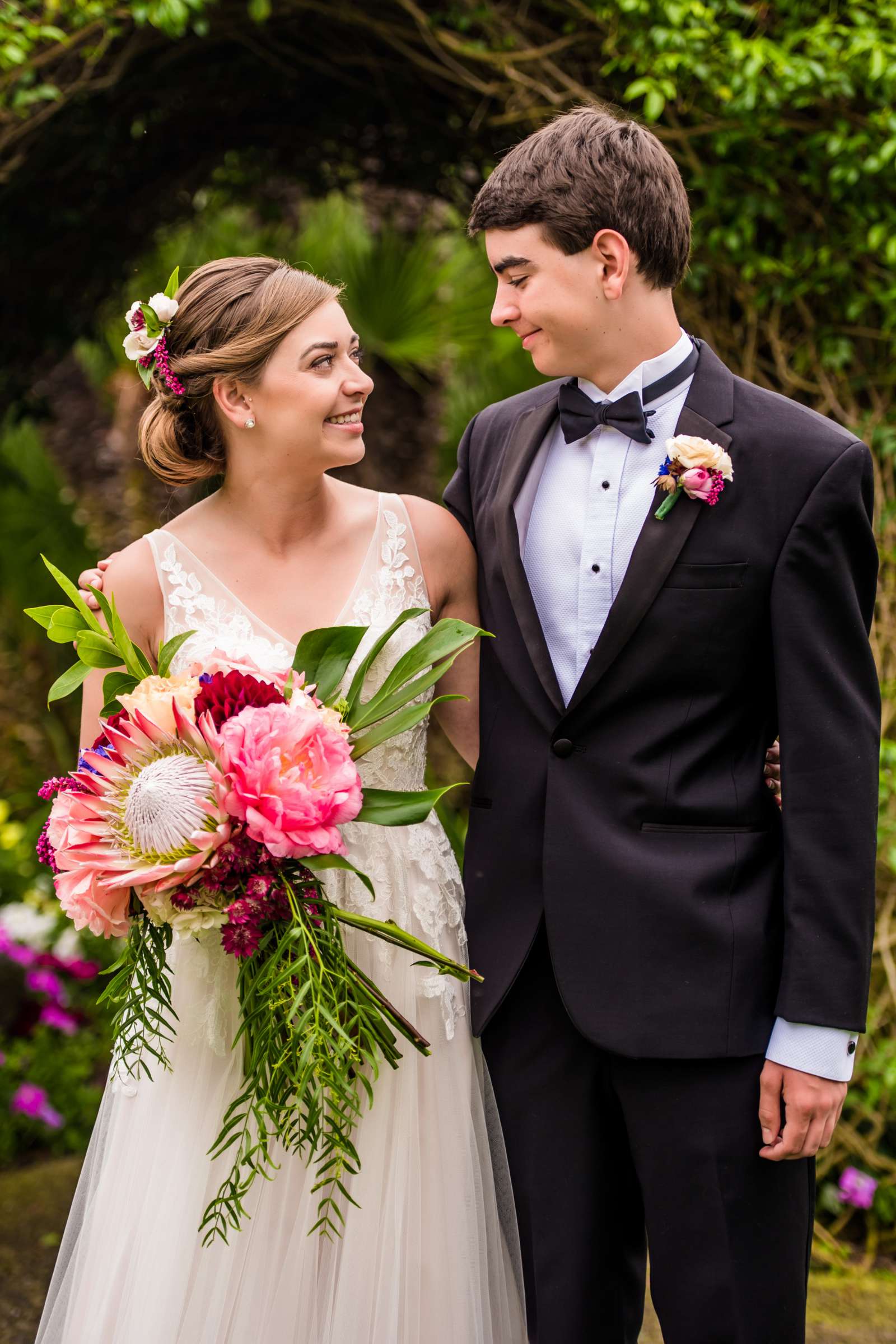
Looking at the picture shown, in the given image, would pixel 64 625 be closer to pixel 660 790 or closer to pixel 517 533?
pixel 517 533

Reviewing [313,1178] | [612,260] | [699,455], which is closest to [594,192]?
[612,260]

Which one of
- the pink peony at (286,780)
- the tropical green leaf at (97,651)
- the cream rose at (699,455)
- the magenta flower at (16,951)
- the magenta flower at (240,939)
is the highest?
the cream rose at (699,455)

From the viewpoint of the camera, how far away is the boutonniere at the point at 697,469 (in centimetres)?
201

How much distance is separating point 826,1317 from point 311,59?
12.6ft

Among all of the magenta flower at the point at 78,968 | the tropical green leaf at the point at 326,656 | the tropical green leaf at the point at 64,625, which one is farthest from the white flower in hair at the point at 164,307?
the magenta flower at the point at 78,968

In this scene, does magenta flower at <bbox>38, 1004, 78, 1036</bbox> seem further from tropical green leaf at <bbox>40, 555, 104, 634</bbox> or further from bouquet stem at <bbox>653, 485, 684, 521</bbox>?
bouquet stem at <bbox>653, 485, 684, 521</bbox>

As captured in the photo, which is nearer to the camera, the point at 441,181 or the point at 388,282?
the point at 441,181

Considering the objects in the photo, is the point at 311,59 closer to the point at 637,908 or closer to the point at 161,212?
the point at 161,212

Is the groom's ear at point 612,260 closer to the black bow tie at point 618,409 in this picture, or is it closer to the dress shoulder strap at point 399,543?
the black bow tie at point 618,409

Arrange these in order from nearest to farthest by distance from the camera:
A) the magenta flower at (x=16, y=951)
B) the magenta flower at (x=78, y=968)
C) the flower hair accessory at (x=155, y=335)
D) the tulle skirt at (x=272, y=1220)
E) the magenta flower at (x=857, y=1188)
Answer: the tulle skirt at (x=272, y=1220)
the flower hair accessory at (x=155, y=335)
the magenta flower at (x=857, y=1188)
the magenta flower at (x=16, y=951)
the magenta flower at (x=78, y=968)

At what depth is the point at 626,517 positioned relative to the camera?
2158mm

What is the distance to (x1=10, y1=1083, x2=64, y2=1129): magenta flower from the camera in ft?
13.8

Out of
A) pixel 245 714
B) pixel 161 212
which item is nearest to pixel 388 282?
pixel 161 212

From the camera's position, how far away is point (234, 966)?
7.00 feet
